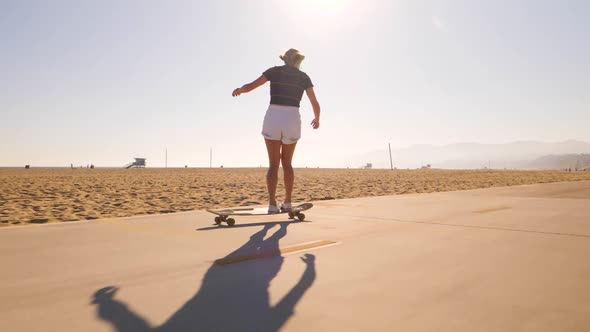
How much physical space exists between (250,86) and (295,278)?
10.6ft

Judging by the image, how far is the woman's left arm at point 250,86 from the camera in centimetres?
498

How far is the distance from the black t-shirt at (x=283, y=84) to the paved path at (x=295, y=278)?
5.74 ft

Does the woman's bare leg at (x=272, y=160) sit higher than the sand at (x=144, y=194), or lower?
higher

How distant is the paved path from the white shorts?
4.28ft

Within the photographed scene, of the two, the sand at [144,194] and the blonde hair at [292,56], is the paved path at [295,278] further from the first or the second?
the sand at [144,194]

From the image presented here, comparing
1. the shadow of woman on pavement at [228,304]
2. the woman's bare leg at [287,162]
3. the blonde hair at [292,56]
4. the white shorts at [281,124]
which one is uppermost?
the blonde hair at [292,56]

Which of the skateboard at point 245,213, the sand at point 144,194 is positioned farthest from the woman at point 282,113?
the sand at point 144,194

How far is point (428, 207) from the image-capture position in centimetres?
651

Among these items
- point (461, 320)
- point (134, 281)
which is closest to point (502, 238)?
point (461, 320)

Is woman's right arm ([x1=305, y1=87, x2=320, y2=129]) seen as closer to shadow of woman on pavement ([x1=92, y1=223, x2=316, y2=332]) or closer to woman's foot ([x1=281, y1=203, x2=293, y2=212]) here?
woman's foot ([x1=281, y1=203, x2=293, y2=212])

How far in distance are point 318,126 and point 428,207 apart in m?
2.54

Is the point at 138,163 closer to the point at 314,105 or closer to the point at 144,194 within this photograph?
the point at 144,194

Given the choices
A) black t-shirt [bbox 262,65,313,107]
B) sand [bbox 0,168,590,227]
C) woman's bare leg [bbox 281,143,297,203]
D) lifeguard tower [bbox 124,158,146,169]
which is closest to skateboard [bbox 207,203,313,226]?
woman's bare leg [bbox 281,143,297,203]

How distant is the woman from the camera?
4.98 metres
